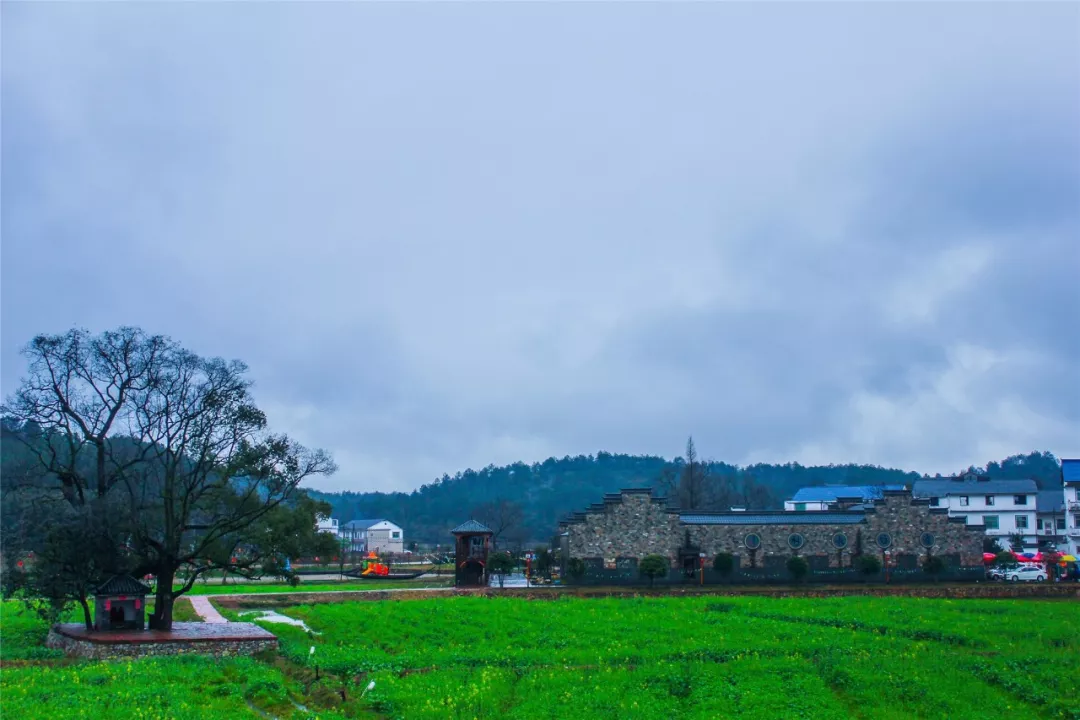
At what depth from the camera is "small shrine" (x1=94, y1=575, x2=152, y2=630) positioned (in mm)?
28500

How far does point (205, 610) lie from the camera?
3909 cm

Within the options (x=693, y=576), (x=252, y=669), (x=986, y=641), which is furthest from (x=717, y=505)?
(x=252, y=669)

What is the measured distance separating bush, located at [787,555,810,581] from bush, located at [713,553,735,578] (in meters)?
3.33

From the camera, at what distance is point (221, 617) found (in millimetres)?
36250

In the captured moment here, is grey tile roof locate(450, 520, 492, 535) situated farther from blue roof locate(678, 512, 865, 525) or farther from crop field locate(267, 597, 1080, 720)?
crop field locate(267, 597, 1080, 720)

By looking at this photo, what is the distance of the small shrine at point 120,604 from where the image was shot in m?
28.5

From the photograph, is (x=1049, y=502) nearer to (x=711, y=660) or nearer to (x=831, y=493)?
(x=831, y=493)

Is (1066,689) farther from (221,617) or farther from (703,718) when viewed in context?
(221,617)

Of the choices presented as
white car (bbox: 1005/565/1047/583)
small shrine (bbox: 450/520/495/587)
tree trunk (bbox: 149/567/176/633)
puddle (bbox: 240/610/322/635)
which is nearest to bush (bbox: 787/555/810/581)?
white car (bbox: 1005/565/1047/583)

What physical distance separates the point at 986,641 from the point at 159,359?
2841cm

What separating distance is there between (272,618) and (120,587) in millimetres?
8568

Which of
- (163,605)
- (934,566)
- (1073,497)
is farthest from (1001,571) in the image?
(163,605)

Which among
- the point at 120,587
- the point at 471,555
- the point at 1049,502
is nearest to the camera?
the point at 120,587

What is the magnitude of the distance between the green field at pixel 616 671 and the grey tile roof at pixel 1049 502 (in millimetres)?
61090
